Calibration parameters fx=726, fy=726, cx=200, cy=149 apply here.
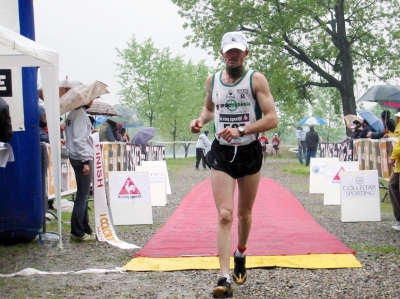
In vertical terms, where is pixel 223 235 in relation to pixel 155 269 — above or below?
above

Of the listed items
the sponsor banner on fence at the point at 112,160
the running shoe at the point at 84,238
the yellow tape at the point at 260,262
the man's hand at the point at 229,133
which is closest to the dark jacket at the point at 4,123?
the yellow tape at the point at 260,262

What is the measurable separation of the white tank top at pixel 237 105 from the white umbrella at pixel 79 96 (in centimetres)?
327

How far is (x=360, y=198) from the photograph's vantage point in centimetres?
1152

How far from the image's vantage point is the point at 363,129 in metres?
20.1

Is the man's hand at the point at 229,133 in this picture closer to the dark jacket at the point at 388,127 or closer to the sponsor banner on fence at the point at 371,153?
the sponsor banner on fence at the point at 371,153

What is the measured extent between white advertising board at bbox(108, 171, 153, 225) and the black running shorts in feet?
18.1

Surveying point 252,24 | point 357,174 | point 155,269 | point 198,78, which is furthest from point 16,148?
point 198,78

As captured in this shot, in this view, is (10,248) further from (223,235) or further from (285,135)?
(285,135)

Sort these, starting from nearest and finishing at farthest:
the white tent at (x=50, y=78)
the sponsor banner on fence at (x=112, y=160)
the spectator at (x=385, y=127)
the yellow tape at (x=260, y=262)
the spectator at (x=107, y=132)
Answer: the yellow tape at (x=260, y=262) < the white tent at (x=50, y=78) < the sponsor banner on fence at (x=112, y=160) < the spectator at (x=385, y=127) < the spectator at (x=107, y=132)

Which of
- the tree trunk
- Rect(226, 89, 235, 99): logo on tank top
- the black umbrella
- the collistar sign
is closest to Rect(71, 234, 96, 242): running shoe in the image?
Rect(226, 89, 235, 99): logo on tank top

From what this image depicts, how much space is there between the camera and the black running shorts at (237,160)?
5.89m

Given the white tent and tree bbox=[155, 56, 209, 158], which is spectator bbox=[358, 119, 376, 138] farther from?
tree bbox=[155, 56, 209, 158]

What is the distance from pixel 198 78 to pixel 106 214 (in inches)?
2484

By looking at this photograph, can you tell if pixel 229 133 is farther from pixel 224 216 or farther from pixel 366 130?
pixel 366 130
